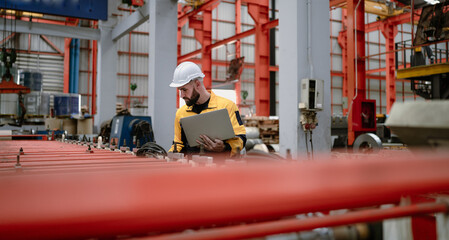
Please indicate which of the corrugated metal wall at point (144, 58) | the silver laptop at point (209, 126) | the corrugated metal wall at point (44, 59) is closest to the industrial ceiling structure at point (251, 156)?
the silver laptop at point (209, 126)

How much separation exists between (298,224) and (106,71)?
10244 millimetres

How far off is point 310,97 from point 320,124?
1.69 feet

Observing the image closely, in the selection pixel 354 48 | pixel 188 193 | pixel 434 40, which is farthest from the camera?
pixel 354 48

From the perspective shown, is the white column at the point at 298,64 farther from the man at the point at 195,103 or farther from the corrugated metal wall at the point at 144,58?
the corrugated metal wall at the point at 144,58

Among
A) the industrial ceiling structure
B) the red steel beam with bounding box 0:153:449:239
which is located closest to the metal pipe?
the industrial ceiling structure

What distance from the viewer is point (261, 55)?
1158 cm

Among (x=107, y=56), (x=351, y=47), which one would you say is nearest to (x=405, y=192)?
(x=351, y=47)

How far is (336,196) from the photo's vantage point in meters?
0.61

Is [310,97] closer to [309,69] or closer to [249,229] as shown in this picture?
[309,69]

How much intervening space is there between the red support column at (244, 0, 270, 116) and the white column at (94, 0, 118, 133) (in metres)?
4.66

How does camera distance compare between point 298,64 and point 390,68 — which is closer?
point 298,64

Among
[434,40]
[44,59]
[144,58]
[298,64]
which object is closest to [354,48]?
[434,40]

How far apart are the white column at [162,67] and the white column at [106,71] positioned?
337cm

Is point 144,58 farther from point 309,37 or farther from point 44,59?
point 309,37
